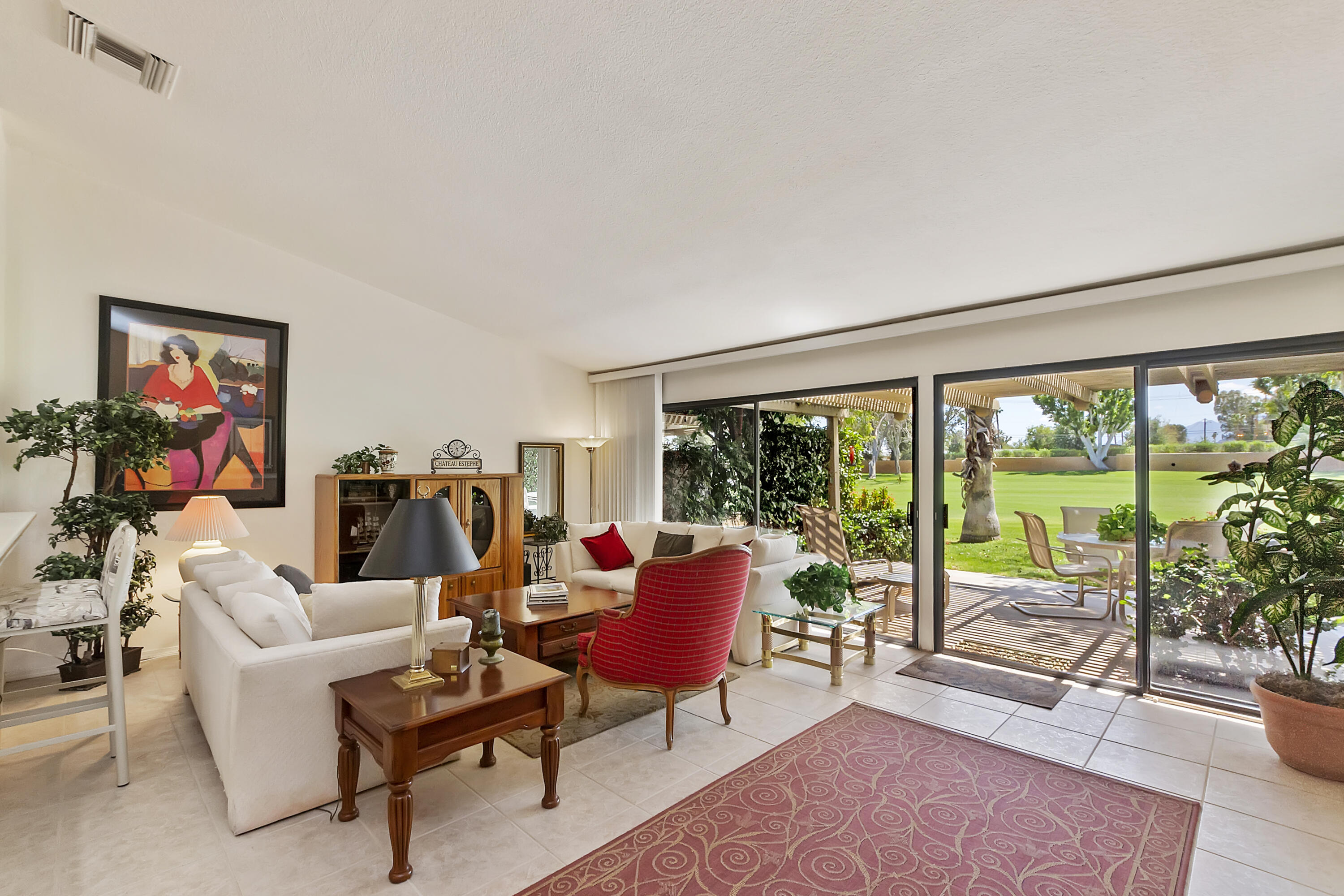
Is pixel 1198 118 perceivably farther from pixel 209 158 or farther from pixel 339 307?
pixel 339 307

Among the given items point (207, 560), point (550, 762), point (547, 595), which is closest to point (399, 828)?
point (550, 762)

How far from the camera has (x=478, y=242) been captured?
4.17 meters

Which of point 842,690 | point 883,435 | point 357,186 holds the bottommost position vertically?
point 842,690

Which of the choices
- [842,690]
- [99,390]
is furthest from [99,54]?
[842,690]

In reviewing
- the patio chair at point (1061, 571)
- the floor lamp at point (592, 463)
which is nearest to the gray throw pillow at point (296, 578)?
the floor lamp at point (592, 463)

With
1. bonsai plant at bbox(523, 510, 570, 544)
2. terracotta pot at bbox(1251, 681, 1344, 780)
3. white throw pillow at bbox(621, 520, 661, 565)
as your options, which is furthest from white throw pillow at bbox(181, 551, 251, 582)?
terracotta pot at bbox(1251, 681, 1344, 780)

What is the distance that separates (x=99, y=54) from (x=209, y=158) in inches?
34.3

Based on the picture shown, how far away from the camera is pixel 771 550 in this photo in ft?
14.6

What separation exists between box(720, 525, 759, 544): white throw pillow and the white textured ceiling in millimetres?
1754

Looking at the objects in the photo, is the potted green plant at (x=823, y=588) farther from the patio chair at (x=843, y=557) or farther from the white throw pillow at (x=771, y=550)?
the patio chair at (x=843, y=557)

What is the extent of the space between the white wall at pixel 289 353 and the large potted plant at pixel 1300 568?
203 inches

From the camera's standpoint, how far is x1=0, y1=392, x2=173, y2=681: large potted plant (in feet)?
11.6

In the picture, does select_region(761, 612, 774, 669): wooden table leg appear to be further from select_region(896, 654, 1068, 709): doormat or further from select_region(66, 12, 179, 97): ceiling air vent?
select_region(66, 12, 179, 97): ceiling air vent

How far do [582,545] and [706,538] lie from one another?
1.11 meters
